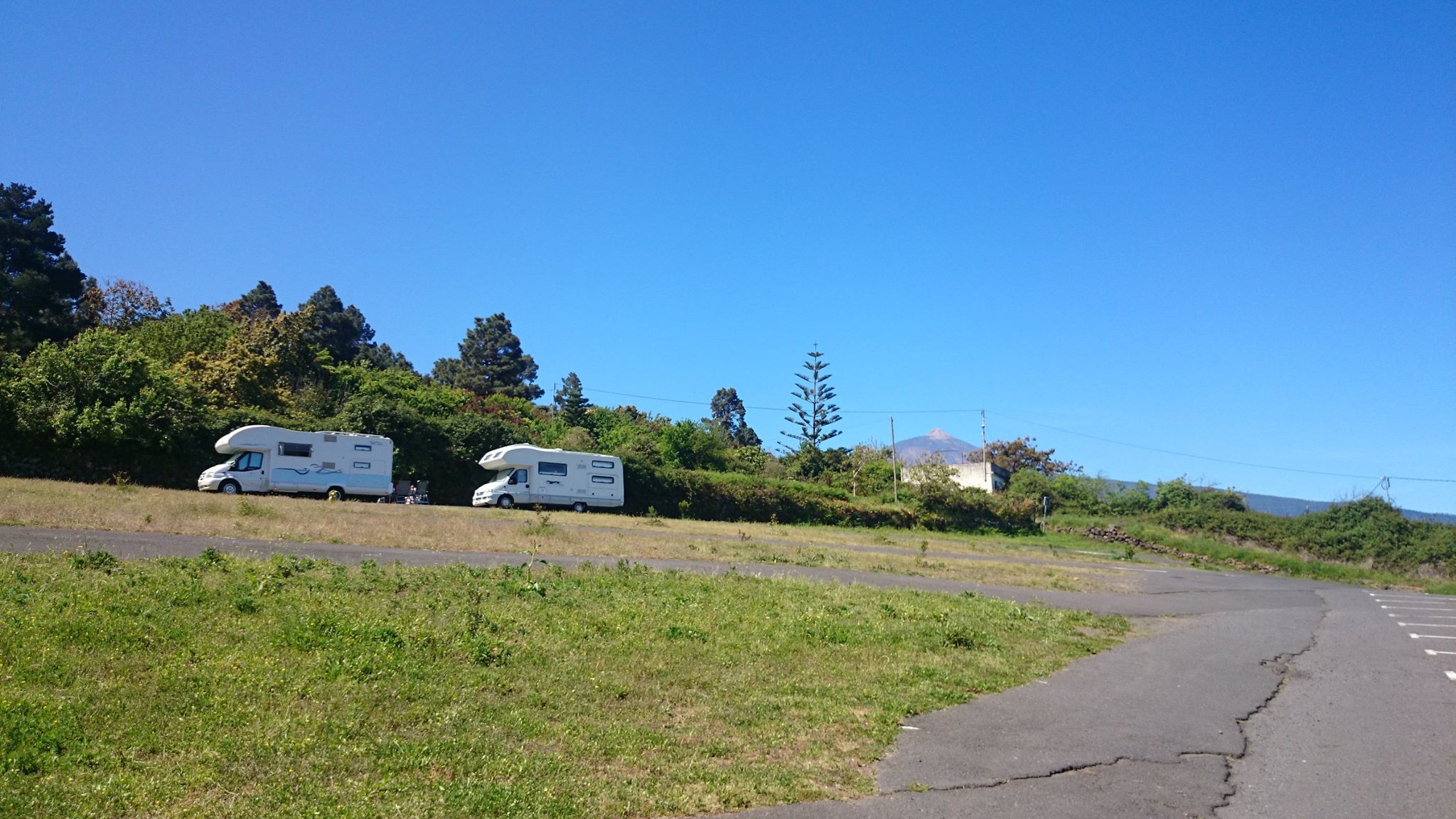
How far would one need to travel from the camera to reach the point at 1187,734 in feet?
27.1

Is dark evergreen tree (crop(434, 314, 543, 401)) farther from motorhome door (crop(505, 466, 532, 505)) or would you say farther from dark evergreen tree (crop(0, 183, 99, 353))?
motorhome door (crop(505, 466, 532, 505))

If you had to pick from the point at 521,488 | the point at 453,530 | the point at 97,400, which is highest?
the point at 97,400

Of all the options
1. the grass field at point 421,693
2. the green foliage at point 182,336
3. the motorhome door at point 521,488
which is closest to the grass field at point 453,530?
the motorhome door at point 521,488

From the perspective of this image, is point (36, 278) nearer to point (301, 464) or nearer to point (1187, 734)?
point (301, 464)

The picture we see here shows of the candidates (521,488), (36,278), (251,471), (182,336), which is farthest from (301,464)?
(36,278)

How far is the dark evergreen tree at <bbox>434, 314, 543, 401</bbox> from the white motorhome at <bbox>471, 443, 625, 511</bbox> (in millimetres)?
47761

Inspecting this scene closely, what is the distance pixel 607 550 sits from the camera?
22297 millimetres

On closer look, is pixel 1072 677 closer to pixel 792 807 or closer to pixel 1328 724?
pixel 1328 724

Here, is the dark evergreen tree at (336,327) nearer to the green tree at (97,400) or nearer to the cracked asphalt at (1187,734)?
the green tree at (97,400)

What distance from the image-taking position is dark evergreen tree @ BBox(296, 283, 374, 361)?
7831cm

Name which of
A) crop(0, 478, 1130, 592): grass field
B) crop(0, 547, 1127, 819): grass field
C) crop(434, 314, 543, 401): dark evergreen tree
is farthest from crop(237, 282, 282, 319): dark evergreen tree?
crop(0, 547, 1127, 819): grass field

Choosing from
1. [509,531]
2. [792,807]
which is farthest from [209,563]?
[509,531]

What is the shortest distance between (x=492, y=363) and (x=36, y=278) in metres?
43.2

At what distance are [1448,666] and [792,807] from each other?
482 inches
